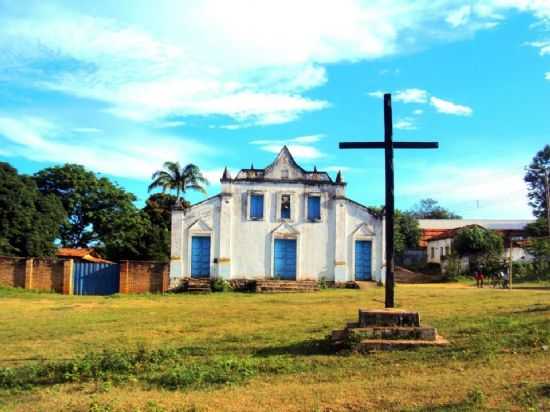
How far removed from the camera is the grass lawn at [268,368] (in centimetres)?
598

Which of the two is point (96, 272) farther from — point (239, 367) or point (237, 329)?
point (239, 367)

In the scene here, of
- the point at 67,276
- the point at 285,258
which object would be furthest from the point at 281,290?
the point at 67,276

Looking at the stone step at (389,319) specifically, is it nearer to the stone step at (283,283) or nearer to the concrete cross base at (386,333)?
the concrete cross base at (386,333)

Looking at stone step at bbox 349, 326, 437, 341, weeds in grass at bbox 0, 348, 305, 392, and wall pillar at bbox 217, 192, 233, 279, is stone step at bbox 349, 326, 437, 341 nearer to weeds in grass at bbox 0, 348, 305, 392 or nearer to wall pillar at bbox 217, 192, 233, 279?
weeds in grass at bbox 0, 348, 305, 392

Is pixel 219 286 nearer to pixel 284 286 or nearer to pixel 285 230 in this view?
pixel 284 286

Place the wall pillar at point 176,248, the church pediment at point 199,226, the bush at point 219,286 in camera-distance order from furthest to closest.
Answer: the church pediment at point 199,226
the wall pillar at point 176,248
the bush at point 219,286

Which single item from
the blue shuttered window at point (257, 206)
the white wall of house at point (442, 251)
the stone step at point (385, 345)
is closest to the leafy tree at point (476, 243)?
the white wall of house at point (442, 251)

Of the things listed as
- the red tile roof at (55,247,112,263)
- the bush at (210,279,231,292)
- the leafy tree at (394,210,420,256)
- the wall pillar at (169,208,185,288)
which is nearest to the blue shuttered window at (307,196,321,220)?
the bush at (210,279,231,292)

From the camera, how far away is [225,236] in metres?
28.4

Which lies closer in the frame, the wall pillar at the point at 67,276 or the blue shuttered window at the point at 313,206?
the wall pillar at the point at 67,276

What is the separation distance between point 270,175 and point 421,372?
22.3 meters

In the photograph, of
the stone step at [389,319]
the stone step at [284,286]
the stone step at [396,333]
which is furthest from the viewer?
the stone step at [284,286]

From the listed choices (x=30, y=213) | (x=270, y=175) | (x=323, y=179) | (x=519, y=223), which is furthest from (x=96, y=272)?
(x=519, y=223)

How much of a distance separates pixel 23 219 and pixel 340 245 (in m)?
16.8
